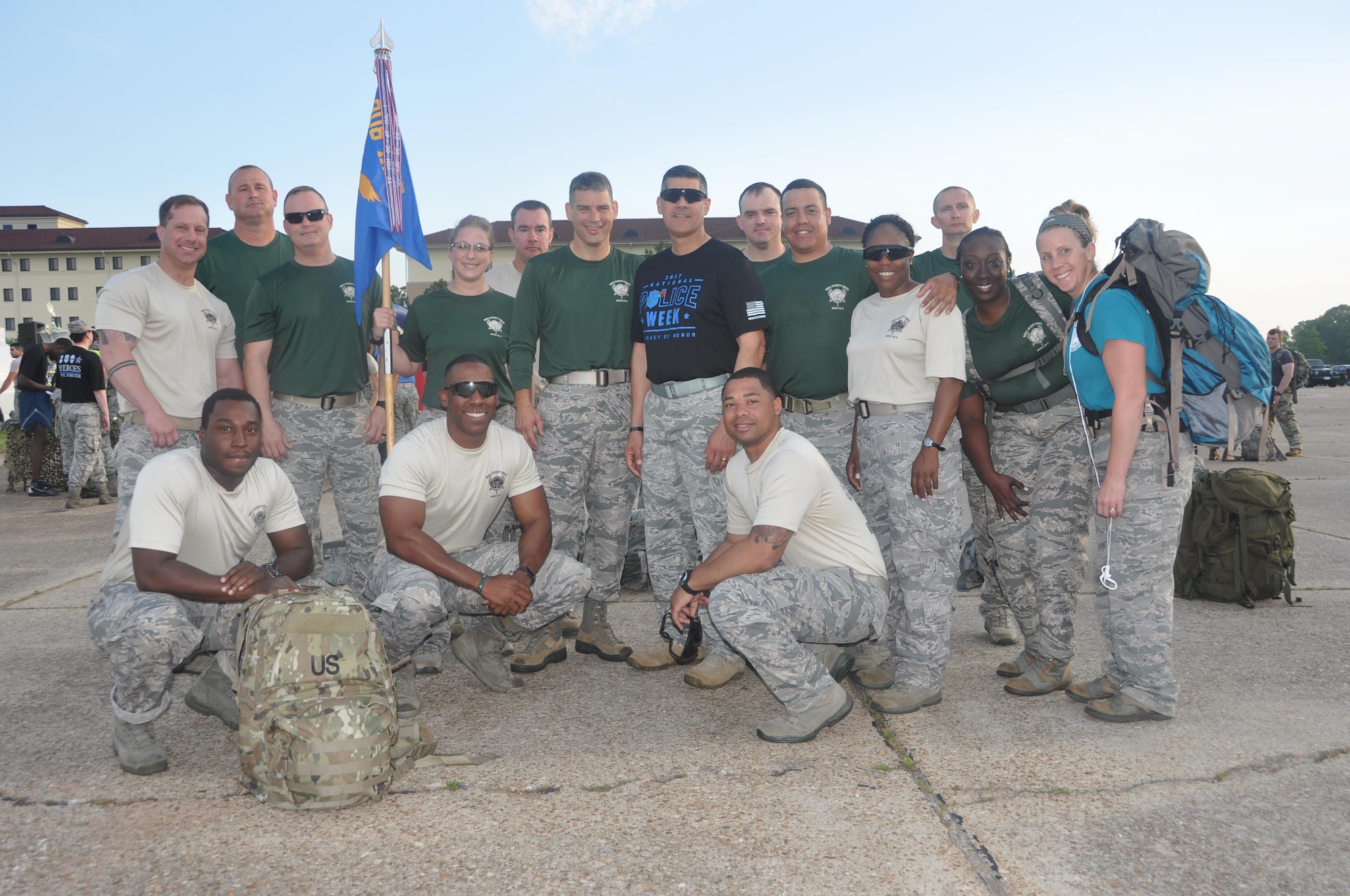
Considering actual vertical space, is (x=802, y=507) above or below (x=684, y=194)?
below

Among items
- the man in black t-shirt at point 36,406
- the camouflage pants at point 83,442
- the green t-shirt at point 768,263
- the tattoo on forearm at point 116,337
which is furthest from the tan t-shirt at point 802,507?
the man in black t-shirt at point 36,406

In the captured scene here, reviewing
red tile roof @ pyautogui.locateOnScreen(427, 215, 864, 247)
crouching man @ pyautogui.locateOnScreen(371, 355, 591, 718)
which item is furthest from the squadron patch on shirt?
red tile roof @ pyautogui.locateOnScreen(427, 215, 864, 247)

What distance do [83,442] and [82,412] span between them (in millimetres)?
347

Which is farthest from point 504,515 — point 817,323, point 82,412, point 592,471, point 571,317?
point 82,412

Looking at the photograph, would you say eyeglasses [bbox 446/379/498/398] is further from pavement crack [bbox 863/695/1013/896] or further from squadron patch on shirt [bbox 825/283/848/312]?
pavement crack [bbox 863/695/1013/896]

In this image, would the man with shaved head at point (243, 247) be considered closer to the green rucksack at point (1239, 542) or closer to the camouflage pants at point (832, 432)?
the camouflage pants at point (832, 432)

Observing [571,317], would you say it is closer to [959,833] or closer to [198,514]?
[198,514]

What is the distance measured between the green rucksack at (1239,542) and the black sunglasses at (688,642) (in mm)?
2945

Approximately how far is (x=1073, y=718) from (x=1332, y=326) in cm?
16364

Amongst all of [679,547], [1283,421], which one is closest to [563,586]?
[679,547]

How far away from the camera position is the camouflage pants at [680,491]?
432cm

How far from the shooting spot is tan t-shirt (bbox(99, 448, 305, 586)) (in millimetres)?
3410

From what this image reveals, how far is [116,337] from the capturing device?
13.8 ft

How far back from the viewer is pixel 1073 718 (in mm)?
3643
